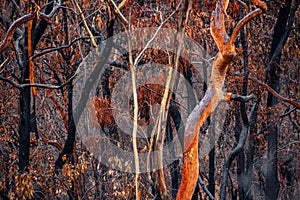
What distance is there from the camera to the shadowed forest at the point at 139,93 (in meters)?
8.01

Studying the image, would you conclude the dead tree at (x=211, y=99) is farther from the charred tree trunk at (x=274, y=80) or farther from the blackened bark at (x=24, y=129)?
the charred tree trunk at (x=274, y=80)

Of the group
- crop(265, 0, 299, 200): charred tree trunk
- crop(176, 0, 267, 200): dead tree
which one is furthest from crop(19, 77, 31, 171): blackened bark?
crop(265, 0, 299, 200): charred tree trunk

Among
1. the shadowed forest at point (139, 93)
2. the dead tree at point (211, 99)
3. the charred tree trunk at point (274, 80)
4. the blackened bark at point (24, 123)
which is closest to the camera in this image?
the dead tree at point (211, 99)

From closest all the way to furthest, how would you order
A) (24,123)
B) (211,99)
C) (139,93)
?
(211,99)
(24,123)
(139,93)

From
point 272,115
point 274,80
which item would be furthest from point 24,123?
point 274,80

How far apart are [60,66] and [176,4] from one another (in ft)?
10.9

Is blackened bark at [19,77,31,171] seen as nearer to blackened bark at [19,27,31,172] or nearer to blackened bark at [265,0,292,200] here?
blackened bark at [19,27,31,172]

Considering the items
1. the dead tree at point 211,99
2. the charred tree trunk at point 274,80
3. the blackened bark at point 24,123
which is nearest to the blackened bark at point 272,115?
the charred tree trunk at point 274,80

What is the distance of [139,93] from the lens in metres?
10.1

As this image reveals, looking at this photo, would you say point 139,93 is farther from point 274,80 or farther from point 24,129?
point 24,129

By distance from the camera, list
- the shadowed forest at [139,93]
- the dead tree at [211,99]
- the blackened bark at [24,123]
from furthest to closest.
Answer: the shadowed forest at [139,93]
the blackened bark at [24,123]
the dead tree at [211,99]

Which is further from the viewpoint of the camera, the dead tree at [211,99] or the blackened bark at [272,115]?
the blackened bark at [272,115]

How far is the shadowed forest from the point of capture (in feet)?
26.3

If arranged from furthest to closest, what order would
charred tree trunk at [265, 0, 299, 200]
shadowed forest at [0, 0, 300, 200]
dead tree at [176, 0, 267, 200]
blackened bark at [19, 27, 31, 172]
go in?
charred tree trunk at [265, 0, 299, 200] < shadowed forest at [0, 0, 300, 200] < blackened bark at [19, 27, 31, 172] < dead tree at [176, 0, 267, 200]
